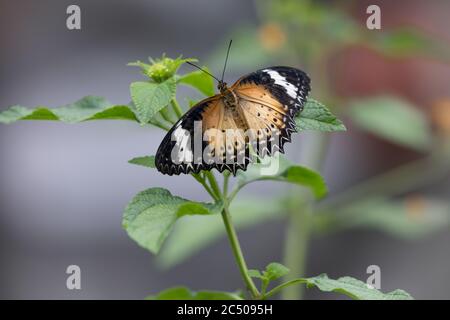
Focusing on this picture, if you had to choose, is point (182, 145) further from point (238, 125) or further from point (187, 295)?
point (187, 295)

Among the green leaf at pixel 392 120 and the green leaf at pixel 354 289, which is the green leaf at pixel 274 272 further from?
the green leaf at pixel 392 120

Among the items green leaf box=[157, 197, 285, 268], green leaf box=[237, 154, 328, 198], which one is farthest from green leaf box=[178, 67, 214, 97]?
green leaf box=[157, 197, 285, 268]

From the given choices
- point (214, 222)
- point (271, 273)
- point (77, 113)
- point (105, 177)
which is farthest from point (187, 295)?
point (105, 177)

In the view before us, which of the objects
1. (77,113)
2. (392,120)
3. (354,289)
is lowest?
(354,289)

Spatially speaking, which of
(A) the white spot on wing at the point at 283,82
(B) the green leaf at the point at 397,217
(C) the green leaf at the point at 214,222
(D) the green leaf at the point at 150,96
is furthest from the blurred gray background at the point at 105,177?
(D) the green leaf at the point at 150,96

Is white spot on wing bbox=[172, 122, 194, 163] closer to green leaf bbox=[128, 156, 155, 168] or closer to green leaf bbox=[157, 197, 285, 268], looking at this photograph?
green leaf bbox=[128, 156, 155, 168]

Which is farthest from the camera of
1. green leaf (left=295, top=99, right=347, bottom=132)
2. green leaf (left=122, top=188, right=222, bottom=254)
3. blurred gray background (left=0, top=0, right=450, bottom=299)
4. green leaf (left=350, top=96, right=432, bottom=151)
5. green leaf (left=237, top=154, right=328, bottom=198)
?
blurred gray background (left=0, top=0, right=450, bottom=299)

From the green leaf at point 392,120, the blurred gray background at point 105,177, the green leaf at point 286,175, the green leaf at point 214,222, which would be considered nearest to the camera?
the green leaf at point 286,175
